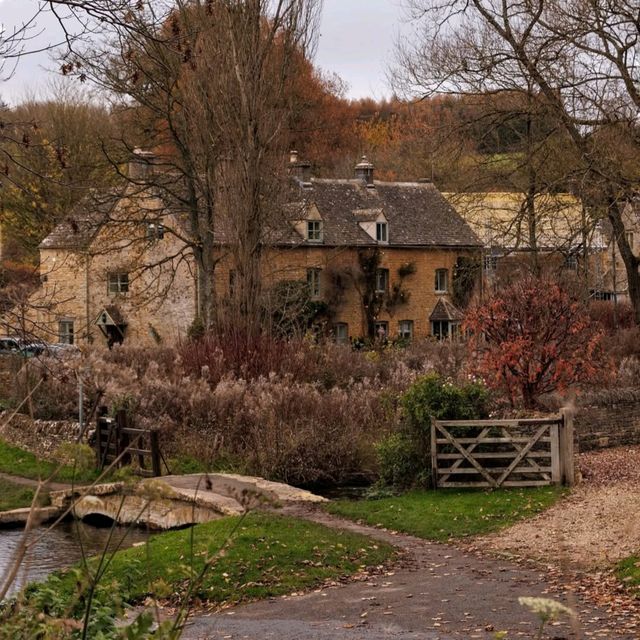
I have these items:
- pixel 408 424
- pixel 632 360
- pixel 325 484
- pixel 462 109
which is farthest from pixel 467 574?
pixel 462 109

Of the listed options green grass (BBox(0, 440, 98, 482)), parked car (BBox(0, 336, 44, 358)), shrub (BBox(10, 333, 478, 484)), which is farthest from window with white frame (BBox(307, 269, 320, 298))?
parked car (BBox(0, 336, 44, 358))

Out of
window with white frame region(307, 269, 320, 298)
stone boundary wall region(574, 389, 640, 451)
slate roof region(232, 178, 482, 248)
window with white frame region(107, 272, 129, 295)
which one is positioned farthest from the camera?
slate roof region(232, 178, 482, 248)

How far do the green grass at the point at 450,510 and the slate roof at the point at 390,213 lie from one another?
27075 millimetres

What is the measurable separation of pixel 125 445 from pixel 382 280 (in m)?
24.7

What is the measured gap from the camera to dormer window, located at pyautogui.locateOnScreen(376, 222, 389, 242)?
46.7 meters

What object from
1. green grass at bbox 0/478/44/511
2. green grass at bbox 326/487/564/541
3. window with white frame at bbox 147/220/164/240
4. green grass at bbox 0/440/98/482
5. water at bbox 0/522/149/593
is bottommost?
water at bbox 0/522/149/593

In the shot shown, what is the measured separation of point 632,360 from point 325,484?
975 centimetres

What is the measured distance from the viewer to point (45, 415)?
93.1 feet

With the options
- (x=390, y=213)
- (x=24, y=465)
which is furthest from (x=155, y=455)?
(x=390, y=213)

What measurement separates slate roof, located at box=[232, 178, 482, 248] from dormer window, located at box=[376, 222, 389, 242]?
0.24m

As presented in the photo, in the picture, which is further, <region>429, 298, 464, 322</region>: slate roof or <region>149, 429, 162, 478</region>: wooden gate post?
<region>429, 298, 464, 322</region>: slate roof

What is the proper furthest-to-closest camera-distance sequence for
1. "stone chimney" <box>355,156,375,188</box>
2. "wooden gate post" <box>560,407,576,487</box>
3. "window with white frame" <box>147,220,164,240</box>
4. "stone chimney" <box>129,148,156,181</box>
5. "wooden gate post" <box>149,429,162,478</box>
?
1. "stone chimney" <box>355,156,375,188</box>
2. "stone chimney" <box>129,148,156,181</box>
3. "window with white frame" <box>147,220,164,240</box>
4. "wooden gate post" <box>149,429,162,478</box>
5. "wooden gate post" <box>560,407,576,487</box>

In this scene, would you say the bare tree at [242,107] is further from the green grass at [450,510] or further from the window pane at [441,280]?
the window pane at [441,280]

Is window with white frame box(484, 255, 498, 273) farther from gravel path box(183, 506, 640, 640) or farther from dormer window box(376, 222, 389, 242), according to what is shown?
gravel path box(183, 506, 640, 640)
